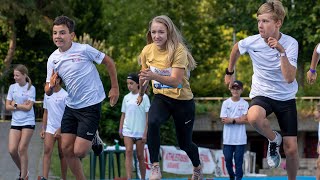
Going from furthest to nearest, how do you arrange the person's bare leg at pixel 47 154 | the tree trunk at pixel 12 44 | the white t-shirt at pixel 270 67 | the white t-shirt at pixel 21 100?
the tree trunk at pixel 12 44 < the white t-shirt at pixel 21 100 < the person's bare leg at pixel 47 154 < the white t-shirt at pixel 270 67

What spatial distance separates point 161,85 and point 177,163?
10988 mm

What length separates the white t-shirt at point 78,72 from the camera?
1051 centimetres

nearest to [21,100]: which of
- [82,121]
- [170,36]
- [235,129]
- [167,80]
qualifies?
[82,121]

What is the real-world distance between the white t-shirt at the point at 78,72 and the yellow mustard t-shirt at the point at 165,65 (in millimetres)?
628

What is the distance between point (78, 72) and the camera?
10516 mm

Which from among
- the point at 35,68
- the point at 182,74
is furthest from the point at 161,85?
the point at 35,68

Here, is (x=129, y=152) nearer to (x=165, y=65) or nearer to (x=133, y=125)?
Answer: (x=133, y=125)

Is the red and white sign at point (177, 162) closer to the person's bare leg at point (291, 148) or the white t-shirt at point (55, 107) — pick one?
the white t-shirt at point (55, 107)

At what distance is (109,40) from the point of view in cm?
4894

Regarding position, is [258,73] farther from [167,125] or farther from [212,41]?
[212,41]

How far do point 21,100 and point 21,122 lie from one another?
422 millimetres

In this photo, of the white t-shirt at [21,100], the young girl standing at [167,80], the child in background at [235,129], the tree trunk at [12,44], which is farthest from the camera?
the tree trunk at [12,44]

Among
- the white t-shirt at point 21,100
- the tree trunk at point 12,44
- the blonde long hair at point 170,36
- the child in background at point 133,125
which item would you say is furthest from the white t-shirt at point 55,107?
the tree trunk at point 12,44

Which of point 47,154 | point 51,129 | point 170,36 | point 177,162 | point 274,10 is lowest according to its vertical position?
point 177,162
